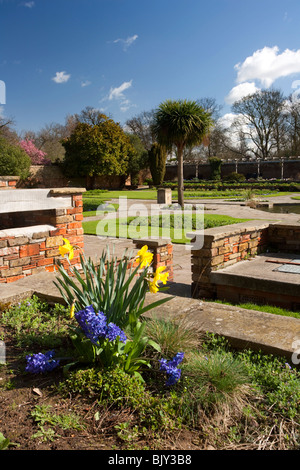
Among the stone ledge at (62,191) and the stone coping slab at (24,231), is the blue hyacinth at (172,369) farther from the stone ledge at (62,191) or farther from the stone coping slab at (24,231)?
the stone ledge at (62,191)

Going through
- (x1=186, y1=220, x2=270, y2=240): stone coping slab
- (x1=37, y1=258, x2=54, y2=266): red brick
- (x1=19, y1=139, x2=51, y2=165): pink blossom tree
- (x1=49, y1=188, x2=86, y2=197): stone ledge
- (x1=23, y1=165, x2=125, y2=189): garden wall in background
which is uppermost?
(x1=19, y1=139, x2=51, y2=165): pink blossom tree

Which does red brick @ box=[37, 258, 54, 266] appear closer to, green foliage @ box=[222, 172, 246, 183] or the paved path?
the paved path

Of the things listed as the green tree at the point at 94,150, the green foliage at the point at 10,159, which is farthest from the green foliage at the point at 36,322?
the green tree at the point at 94,150

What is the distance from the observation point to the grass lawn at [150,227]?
8.41 metres

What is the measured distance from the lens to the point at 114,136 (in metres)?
30.6

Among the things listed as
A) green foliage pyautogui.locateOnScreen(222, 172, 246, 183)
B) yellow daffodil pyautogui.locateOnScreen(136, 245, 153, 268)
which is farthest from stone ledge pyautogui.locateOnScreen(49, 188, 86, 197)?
green foliage pyautogui.locateOnScreen(222, 172, 246, 183)

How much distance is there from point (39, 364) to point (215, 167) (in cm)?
3515

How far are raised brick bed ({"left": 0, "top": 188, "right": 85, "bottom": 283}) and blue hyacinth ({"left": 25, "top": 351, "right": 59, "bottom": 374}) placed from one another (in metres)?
1.71

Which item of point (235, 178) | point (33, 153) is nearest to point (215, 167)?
point (235, 178)

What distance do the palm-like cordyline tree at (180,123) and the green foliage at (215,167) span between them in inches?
840

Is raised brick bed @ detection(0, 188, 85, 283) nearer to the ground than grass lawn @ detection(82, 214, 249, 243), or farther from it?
farther from it

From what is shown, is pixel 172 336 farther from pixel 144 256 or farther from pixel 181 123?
pixel 181 123

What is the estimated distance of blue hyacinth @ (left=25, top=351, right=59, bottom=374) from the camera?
185cm
